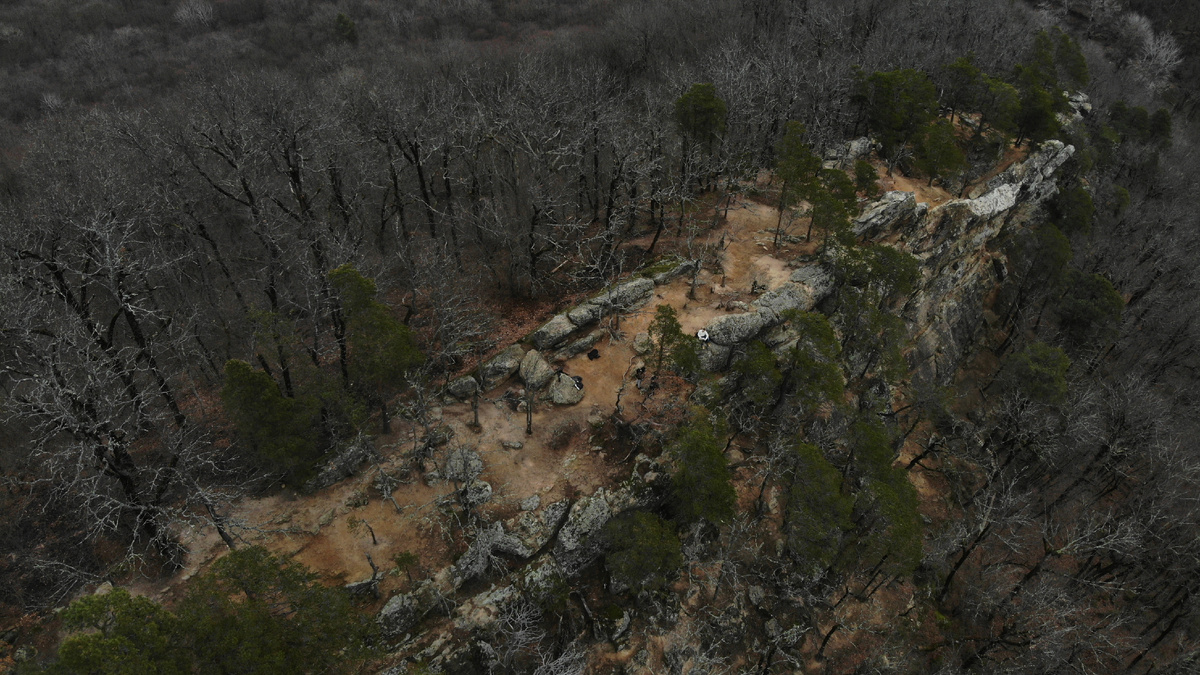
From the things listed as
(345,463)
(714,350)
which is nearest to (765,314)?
(714,350)

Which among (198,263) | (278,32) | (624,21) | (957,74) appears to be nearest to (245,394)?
(198,263)

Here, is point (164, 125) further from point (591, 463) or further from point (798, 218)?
point (798, 218)

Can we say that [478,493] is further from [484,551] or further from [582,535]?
[582,535]

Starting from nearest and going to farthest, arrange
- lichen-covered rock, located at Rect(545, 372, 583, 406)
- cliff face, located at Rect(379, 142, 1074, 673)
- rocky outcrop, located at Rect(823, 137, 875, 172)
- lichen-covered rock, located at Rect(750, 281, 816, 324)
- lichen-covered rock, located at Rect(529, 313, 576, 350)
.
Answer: cliff face, located at Rect(379, 142, 1074, 673)
lichen-covered rock, located at Rect(545, 372, 583, 406)
lichen-covered rock, located at Rect(529, 313, 576, 350)
lichen-covered rock, located at Rect(750, 281, 816, 324)
rocky outcrop, located at Rect(823, 137, 875, 172)

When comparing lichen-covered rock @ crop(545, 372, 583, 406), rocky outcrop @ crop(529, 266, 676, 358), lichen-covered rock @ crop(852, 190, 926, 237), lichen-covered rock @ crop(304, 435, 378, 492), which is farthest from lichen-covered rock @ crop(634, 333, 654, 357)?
lichen-covered rock @ crop(852, 190, 926, 237)

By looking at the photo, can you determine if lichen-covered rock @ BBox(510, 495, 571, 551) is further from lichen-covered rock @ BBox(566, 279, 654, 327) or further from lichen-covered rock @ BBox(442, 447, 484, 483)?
lichen-covered rock @ BBox(566, 279, 654, 327)

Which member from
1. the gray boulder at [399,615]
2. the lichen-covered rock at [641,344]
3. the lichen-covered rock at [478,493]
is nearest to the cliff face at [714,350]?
the gray boulder at [399,615]

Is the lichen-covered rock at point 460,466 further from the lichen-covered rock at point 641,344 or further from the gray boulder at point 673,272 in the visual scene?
the gray boulder at point 673,272
